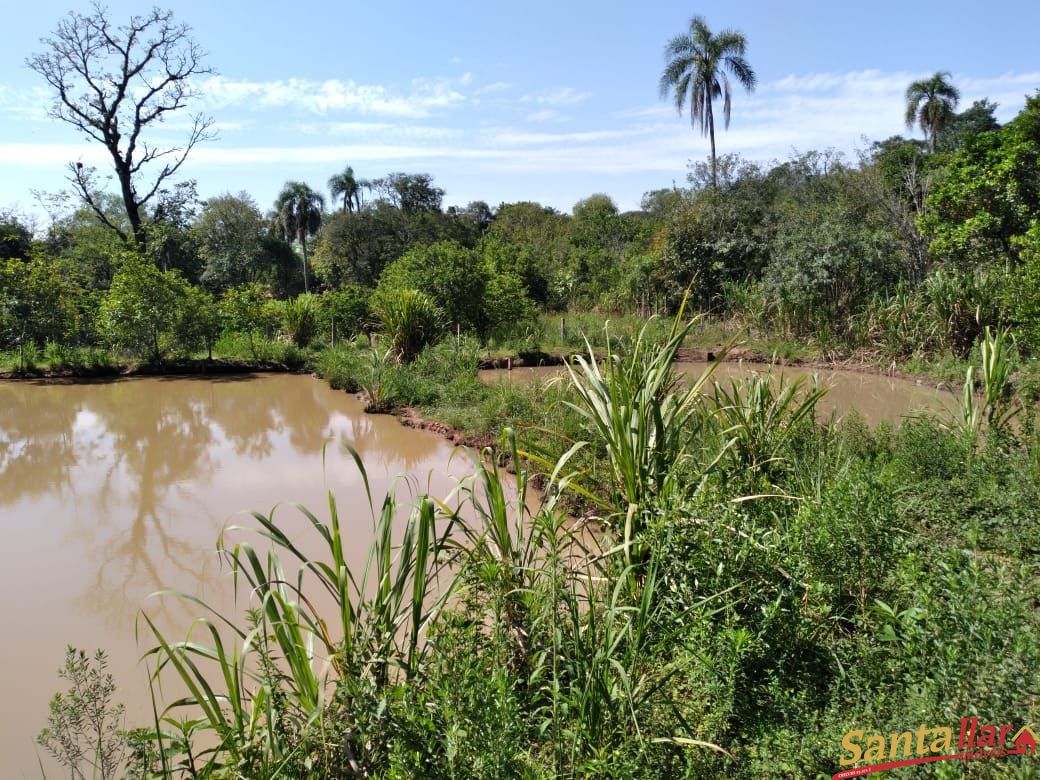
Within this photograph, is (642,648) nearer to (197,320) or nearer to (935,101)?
(197,320)

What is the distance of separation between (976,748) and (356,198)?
3079 cm

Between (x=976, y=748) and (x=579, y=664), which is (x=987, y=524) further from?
(x=579, y=664)

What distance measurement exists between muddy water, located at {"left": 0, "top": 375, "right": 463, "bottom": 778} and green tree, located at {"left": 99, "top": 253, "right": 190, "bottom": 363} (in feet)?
4.32

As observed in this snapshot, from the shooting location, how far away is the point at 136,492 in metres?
6.06

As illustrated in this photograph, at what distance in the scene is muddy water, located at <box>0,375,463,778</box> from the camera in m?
3.40

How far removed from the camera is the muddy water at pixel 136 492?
11.2 ft

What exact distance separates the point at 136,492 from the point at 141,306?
22.9ft

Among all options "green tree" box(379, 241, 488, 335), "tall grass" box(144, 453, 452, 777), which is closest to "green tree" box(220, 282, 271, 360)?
"green tree" box(379, 241, 488, 335)

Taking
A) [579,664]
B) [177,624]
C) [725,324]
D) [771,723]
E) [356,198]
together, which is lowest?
[177,624]

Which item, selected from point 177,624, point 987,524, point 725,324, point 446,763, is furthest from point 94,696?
point 725,324

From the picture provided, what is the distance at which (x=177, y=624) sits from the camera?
357cm

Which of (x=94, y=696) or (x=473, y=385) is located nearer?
(x=94, y=696)

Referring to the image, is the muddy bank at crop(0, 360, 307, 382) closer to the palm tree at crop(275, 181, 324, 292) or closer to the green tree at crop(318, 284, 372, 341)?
the green tree at crop(318, 284, 372, 341)

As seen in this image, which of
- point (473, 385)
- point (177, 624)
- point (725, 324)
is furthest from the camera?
point (725, 324)
